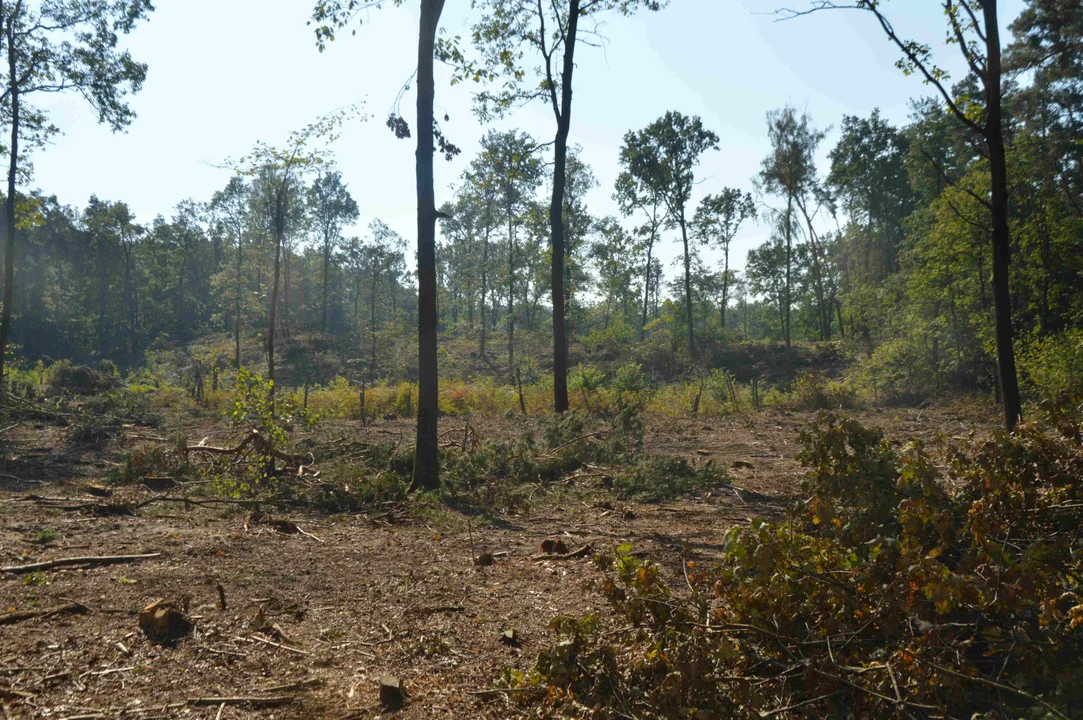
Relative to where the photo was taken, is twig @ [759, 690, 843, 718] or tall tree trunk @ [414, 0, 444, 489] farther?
tall tree trunk @ [414, 0, 444, 489]

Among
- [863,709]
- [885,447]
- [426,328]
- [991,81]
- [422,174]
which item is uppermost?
[991,81]

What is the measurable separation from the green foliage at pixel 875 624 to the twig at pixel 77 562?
11.2 feet

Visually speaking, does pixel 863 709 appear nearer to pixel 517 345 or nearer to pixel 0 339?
pixel 0 339

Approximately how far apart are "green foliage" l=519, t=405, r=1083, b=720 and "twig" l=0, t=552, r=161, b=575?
341 centimetres

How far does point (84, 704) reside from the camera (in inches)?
117

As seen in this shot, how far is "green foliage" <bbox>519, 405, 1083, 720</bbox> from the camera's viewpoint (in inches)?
95.3

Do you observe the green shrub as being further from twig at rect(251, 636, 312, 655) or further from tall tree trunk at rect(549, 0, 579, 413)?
twig at rect(251, 636, 312, 655)

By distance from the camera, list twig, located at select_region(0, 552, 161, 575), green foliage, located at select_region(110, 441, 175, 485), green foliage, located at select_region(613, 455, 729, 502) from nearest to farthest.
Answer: twig, located at select_region(0, 552, 161, 575), green foliage, located at select_region(613, 455, 729, 502), green foliage, located at select_region(110, 441, 175, 485)

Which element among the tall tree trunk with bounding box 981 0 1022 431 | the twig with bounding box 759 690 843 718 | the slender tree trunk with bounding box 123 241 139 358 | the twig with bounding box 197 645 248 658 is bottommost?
the twig with bounding box 197 645 248 658

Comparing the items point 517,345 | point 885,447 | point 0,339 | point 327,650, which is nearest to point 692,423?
point 885,447

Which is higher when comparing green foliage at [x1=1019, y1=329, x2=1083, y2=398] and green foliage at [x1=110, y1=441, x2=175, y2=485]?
green foliage at [x1=1019, y1=329, x2=1083, y2=398]

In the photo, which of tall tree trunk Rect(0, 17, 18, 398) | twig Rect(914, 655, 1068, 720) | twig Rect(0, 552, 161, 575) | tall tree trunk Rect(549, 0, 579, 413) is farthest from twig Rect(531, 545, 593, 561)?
tall tree trunk Rect(0, 17, 18, 398)

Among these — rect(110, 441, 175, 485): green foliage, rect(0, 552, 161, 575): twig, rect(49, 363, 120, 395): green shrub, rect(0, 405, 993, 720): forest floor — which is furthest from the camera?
rect(49, 363, 120, 395): green shrub

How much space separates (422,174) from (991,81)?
7.35m
